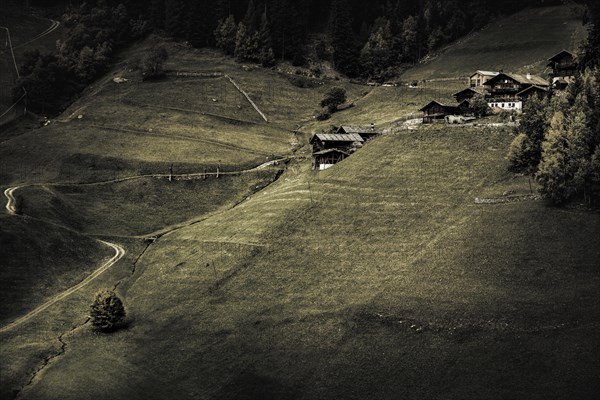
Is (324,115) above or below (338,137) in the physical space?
below

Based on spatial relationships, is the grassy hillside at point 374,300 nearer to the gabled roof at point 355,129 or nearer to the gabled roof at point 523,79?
the gabled roof at point 523,79

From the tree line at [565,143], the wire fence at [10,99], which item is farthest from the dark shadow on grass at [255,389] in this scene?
the wire fence at [10,99]

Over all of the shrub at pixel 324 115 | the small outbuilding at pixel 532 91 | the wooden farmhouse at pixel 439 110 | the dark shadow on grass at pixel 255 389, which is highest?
the small outbuilding at pixel 532 91

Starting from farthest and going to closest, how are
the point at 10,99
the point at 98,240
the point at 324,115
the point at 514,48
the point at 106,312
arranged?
1. the point at 514,48
2. the point at 10,99
3. the point at 324,115
4. the point at 98,240
5. the point at 106,312

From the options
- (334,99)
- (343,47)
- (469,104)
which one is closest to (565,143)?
(469,104)

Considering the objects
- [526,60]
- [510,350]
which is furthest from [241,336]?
[526,60]

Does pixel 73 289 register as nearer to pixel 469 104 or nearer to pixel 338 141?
pixel 338 141
